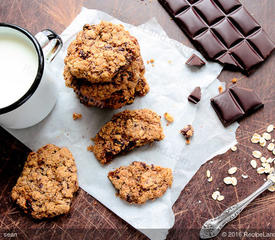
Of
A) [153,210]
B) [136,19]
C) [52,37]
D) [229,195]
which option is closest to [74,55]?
[52,37]

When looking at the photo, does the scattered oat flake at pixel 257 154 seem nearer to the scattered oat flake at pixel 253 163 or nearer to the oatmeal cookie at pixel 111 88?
the scattered oat flake at pixel 253 163

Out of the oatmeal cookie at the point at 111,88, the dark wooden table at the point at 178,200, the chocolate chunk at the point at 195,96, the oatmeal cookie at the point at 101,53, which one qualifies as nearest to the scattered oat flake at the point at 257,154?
the dark wooden table at the point at 178,200

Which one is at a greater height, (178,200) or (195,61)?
(195,61)

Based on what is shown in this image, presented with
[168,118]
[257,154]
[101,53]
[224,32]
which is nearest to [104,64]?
[101,53]

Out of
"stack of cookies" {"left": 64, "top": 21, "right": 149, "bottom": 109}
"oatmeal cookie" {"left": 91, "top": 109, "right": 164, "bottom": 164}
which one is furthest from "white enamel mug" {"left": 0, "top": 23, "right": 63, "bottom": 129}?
"oatmeal cookie" {"left": 91, "top": 109, "right": 164, "bottom": 164}

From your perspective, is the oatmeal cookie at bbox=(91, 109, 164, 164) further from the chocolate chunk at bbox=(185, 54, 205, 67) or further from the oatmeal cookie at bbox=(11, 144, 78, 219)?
the chocolate chunk at bbox=(185, 54, 205, 67)

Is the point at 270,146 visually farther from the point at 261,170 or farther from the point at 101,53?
the point at 101,53
